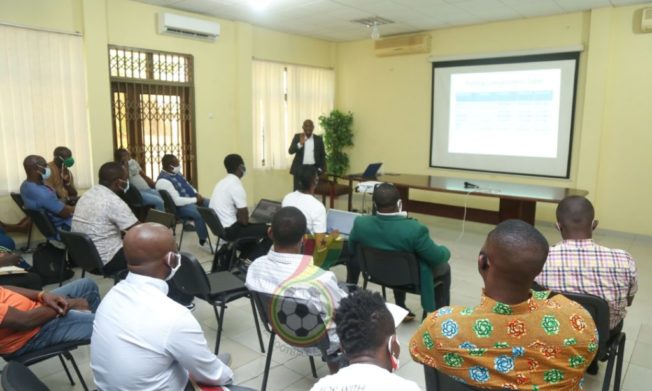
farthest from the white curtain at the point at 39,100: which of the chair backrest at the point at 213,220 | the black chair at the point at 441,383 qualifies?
the black chair at the point at 441,383

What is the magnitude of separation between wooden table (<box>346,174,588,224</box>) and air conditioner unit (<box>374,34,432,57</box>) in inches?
83.5

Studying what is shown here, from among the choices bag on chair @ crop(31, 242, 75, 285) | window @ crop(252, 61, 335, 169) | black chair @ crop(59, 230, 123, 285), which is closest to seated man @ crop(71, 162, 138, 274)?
black chair @ crop(59, 230, 123, 285)

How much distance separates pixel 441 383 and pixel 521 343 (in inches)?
12.3

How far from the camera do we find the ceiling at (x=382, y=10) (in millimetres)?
5449

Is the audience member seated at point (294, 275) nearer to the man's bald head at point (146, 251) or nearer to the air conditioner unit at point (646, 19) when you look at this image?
the man's bald head at point (146, 251)

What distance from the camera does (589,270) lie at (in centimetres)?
204

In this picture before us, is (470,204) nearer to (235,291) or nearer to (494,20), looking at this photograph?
(494,20)

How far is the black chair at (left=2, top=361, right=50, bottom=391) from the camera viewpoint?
1178 millimetres

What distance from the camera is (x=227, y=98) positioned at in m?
6.66

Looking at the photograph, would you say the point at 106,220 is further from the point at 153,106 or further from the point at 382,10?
the point at 382,10

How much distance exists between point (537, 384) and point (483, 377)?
13cm

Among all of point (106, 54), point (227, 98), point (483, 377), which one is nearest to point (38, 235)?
point (106, 54)

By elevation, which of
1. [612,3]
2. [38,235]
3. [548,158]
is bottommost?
[38,235]

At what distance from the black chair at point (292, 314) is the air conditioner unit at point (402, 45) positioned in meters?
5.84
